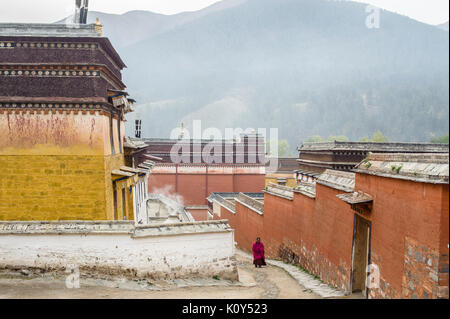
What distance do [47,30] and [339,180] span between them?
8.31 meters

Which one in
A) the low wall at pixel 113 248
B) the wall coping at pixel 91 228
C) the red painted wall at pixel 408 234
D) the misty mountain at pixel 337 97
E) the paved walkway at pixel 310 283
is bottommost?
the paved walkway at pixel 310 283

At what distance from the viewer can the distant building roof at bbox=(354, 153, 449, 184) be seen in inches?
188

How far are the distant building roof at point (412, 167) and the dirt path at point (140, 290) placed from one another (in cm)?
306

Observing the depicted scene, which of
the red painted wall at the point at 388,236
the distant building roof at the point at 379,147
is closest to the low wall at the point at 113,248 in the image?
the red painted wall at the point at 388,236

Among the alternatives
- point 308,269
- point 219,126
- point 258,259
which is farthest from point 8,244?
point 219,126

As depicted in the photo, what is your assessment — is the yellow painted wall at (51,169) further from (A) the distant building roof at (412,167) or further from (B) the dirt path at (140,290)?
(A) the distant building roof at (412,167)

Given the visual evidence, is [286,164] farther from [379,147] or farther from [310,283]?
[310,283]

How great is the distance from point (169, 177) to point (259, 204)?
13.8 meters

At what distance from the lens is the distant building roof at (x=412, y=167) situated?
15.7ft

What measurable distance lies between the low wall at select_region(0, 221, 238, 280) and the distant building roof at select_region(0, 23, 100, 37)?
188 inches

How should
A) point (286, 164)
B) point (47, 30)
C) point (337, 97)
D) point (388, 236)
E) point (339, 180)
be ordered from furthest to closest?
point (337, 97) < point (286, 164) < point (47, 30) < point (339, 180) < point (388, 236)

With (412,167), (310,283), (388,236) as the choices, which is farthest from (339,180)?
(412,167)

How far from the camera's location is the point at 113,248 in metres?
7.87

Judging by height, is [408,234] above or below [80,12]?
below
